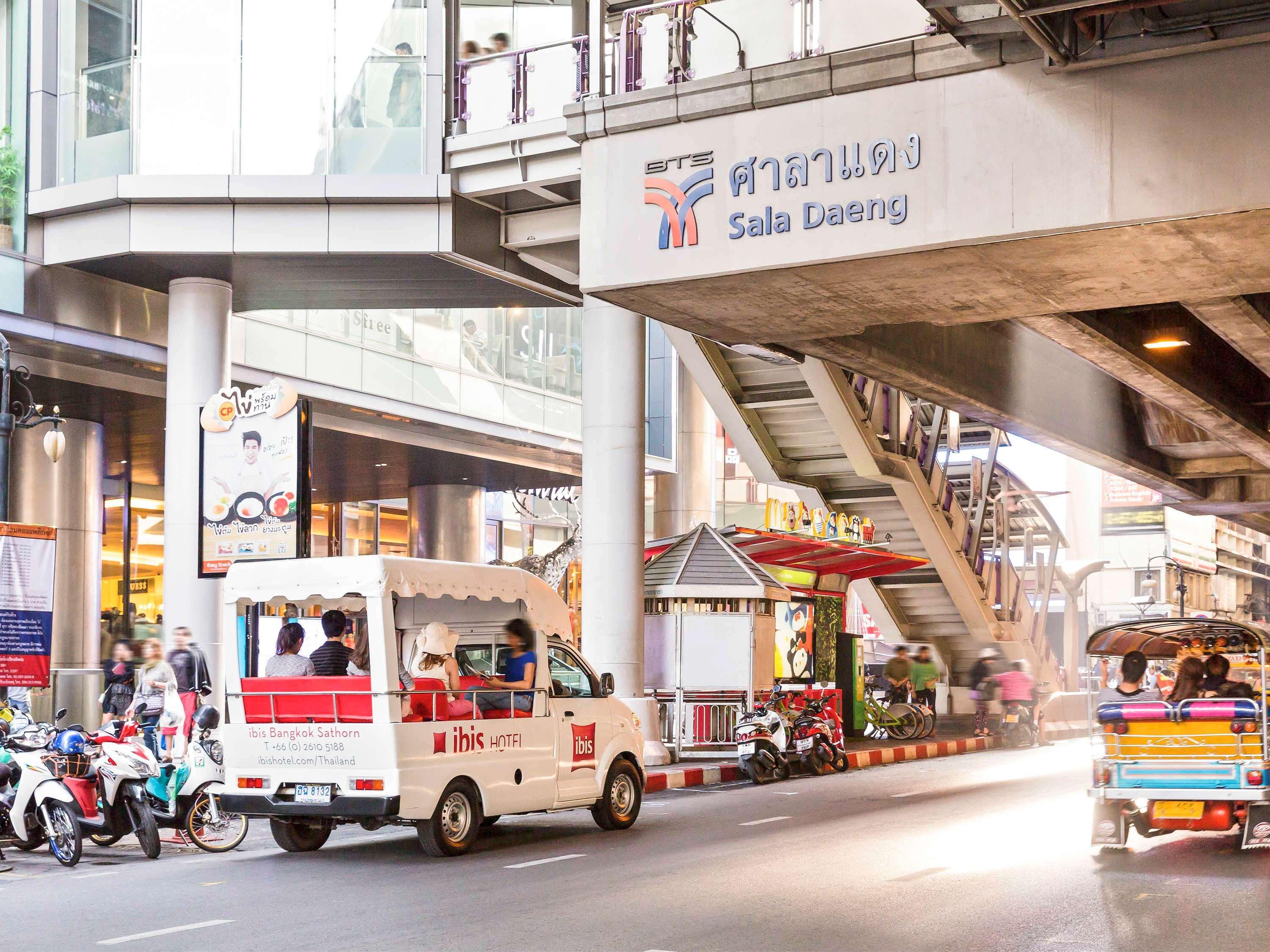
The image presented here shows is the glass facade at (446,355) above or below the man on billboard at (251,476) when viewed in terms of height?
above

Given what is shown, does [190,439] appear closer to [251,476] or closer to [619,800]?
[251,476]

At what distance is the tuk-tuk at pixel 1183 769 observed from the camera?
12.0 meters

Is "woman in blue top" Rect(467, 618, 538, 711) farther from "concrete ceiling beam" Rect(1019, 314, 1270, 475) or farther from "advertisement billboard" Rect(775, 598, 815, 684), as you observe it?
"advertisement billboard" Rect(775, 598, 815, 684)

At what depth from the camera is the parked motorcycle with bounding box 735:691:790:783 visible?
2020cm

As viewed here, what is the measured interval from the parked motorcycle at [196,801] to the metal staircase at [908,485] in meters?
12.5

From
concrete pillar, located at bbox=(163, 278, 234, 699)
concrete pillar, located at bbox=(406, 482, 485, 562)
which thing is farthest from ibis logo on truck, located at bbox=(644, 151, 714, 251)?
concrete pillar, located at bbox=(406, 482, 485, 562)

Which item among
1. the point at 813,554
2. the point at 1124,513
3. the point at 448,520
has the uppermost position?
the point at 1124,513

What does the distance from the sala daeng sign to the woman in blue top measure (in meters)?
3.73

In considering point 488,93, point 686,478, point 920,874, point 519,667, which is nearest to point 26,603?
point 519,667

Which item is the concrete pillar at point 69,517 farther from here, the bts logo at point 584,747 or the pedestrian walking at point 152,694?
the bts logo at point 584,747

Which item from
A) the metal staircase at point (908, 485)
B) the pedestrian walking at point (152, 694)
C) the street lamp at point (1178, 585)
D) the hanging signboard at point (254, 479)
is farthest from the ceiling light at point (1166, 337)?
the street lamp at point (1178, 585)

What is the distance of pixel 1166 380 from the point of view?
18500mm

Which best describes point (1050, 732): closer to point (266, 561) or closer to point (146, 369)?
point (146, 369)

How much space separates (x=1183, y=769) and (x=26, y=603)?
11.7 m
